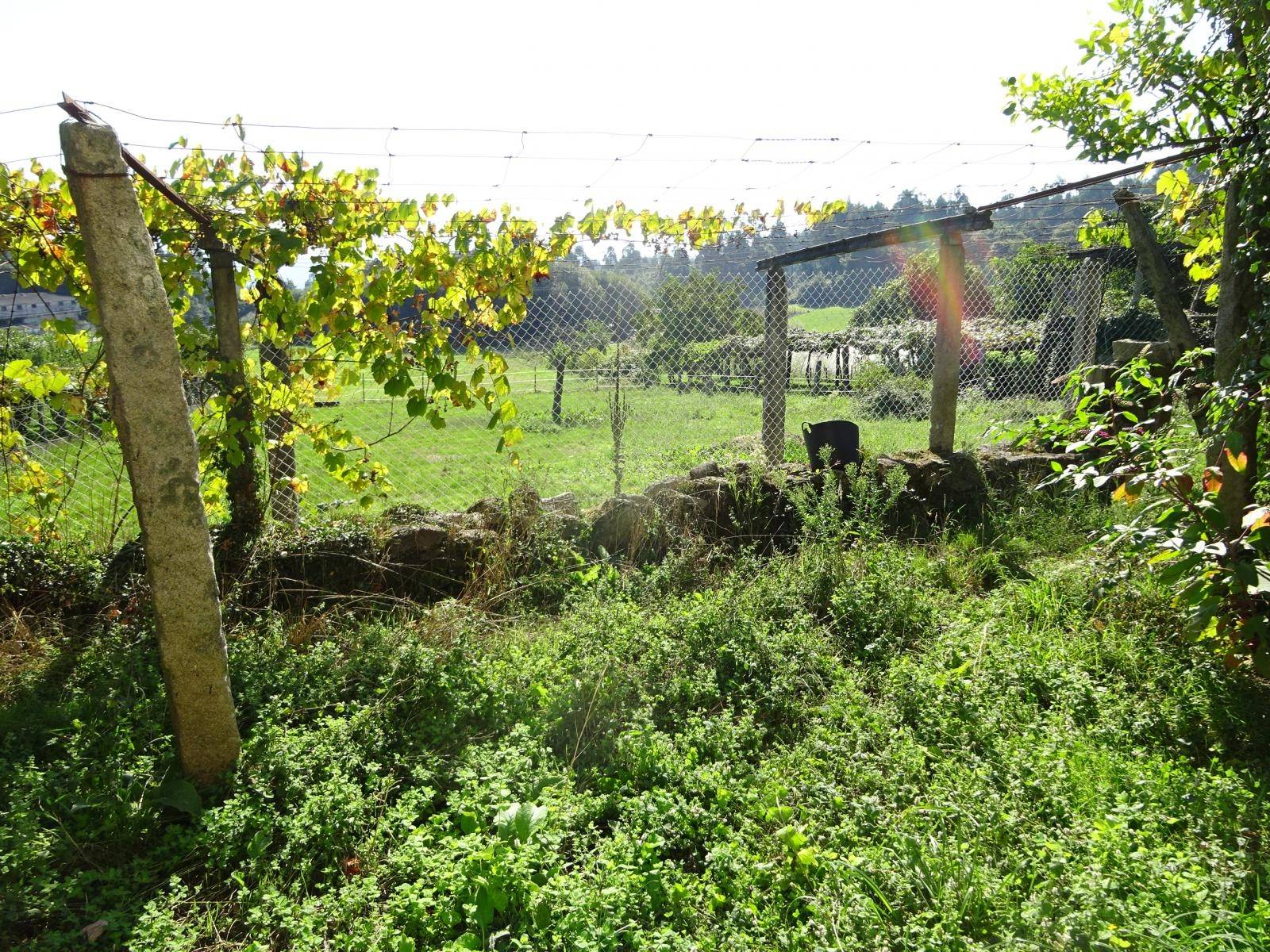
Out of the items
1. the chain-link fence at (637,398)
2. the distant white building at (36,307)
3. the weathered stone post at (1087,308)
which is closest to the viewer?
the distant white building at (36,307)

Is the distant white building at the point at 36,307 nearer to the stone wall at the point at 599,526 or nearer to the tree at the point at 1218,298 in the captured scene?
the stone wall at the point at 599,526

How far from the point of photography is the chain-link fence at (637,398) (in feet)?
Answer: 16.0

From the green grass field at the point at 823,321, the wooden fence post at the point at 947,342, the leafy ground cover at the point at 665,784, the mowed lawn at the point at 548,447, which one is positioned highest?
the green grass field at the point at 823,321

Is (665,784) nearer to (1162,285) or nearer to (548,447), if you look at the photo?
(1162,285)

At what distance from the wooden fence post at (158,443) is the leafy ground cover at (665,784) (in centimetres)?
25

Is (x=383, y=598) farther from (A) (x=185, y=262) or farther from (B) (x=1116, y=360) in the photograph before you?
(B) (x=1116, y=360)

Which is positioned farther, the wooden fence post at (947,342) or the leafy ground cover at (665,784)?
the wooden fence post at (947,342)

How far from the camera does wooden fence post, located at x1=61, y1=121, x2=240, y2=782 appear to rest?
260 cm

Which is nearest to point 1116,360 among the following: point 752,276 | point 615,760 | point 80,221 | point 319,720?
point 752,276

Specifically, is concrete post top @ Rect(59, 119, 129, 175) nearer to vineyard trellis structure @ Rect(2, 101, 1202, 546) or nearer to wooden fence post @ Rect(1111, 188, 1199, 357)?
vineyard trellis structure @ Rect(2, 101, 1202, 546)

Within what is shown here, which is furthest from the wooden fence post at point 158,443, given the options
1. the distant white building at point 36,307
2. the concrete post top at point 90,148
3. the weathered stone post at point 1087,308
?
the weathered stone post at point 1087,308

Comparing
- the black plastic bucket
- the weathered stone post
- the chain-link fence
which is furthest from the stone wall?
the weathered stone post

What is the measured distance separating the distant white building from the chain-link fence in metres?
0.55

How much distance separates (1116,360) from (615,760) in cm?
638
